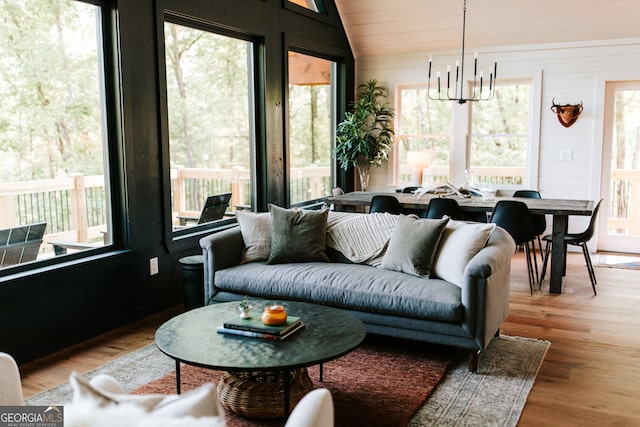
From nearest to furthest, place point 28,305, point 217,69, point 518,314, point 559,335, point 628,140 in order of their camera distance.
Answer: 1. point 28,305
2. point 559,335
3. point 518,314
4. point 217,69
5. point 628,140

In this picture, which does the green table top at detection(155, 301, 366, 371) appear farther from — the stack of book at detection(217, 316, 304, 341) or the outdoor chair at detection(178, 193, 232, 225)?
the outdoor chair at detection(178, 193, 232, 225)

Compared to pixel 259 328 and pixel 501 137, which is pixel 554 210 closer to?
pixel 501 137

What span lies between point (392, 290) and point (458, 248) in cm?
51

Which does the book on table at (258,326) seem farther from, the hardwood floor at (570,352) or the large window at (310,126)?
the large window at (310,126)

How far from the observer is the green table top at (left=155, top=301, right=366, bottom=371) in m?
2.47

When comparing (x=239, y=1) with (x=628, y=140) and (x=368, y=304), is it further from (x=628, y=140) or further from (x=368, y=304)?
(x=628, y=140)

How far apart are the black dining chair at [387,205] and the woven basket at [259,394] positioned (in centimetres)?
281

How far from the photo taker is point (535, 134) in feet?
22.5

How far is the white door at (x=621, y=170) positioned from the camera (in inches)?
262

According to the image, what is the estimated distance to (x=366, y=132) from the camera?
24.0ft

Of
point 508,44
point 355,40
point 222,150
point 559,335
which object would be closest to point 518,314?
point 559,335

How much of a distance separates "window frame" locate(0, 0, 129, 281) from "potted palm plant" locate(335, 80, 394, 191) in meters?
3.42

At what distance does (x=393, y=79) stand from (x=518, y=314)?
3985 millimetres
